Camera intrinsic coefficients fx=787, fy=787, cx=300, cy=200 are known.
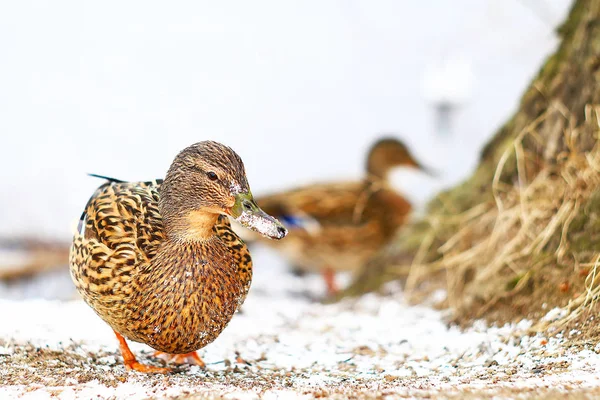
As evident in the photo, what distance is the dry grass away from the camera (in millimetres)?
3553

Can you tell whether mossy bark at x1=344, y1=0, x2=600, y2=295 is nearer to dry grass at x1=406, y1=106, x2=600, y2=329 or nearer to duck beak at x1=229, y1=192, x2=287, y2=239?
dry grass at x1=406, y1=106, x2=600, y2=329

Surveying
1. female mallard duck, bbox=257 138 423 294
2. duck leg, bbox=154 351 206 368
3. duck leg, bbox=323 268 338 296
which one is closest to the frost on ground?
duck leg, bbox=154 351 206 368

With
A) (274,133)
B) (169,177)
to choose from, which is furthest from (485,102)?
(169,177)

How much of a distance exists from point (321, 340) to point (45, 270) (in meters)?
4.29

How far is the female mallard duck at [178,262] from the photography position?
10.2 feet

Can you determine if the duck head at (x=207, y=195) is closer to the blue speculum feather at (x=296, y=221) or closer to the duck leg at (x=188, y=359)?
the duck leg at (x=188, y=359)

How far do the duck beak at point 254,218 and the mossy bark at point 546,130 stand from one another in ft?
4.87

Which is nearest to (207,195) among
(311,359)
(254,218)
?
(254,218)

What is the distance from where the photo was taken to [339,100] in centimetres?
980

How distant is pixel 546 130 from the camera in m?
4.58

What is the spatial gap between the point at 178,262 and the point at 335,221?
13.1 ft

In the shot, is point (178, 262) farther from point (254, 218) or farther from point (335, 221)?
point (335, 221)

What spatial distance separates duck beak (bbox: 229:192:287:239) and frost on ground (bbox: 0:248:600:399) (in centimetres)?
56

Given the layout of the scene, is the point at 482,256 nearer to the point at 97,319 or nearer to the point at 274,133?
the point at 97,319
